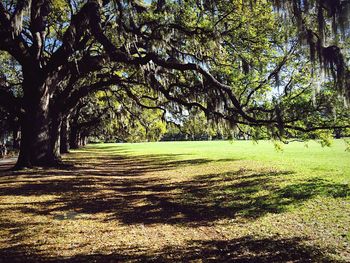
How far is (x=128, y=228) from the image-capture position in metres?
6.83

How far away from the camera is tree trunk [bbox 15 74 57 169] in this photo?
14.8 m

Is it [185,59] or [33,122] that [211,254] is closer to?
[185,59]

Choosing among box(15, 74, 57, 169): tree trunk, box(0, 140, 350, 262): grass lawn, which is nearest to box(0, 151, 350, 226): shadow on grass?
box(0, 140, 350, 262): grass lawn

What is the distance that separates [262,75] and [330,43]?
8.97 meters

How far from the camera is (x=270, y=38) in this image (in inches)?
567

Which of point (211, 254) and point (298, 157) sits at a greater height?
point (298, 157)

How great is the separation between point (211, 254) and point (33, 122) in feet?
40.2

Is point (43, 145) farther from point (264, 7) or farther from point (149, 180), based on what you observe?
point (264, 7)

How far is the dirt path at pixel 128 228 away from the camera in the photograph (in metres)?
5.29

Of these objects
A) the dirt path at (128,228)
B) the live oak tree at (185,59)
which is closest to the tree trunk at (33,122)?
the live oak tree at (185,59)

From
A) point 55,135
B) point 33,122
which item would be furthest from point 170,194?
point 55,135

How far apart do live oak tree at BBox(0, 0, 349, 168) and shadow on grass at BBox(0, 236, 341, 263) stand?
525 cm

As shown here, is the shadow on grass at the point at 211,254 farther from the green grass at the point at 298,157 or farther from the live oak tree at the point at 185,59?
the green grass at the point at 298,157

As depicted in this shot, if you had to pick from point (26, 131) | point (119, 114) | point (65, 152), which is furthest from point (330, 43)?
point (65, 152)
